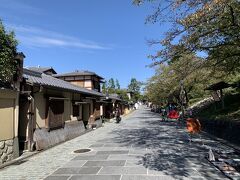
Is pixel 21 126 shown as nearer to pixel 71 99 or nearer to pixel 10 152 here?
pixel 10 152

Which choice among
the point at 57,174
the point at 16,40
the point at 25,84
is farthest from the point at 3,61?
the point at 57,174

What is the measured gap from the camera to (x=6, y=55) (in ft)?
36.1

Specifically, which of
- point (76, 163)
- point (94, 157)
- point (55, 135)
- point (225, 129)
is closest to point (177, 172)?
point (76, 163)

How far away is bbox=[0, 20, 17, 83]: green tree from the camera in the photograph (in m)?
10.8

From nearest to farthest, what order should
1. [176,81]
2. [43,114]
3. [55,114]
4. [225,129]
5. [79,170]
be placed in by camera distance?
[79,170], [43,114], [225,129], [55,114], [176,81]

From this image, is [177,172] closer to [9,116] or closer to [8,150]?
[8,150]

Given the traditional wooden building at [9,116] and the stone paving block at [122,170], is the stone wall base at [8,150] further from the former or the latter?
the stone paving block at [122,170]

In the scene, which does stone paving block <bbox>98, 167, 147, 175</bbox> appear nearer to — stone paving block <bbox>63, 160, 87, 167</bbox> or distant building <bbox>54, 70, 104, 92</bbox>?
stone paving block <bbox>63, 160, 87, 167</bbox>

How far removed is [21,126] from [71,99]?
768cm

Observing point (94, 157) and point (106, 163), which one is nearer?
point (106, 163)

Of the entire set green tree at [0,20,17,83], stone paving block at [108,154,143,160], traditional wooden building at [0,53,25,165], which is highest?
green tree at [0,20,17,83]

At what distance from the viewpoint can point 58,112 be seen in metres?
17.8

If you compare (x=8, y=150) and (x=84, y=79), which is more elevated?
(x=84, y=79)

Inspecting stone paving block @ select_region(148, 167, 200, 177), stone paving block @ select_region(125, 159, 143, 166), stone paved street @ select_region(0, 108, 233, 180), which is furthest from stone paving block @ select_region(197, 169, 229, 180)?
stone paving block @ select_region(125, 159, 143, 166)
